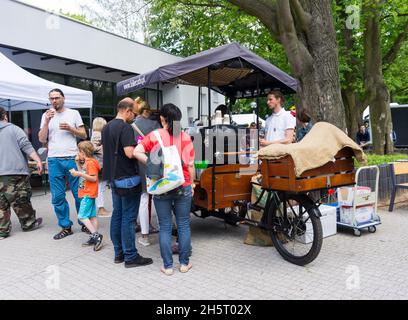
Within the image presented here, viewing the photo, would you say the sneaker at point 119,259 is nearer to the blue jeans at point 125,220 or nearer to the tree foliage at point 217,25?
the blue jeans at point 125,220

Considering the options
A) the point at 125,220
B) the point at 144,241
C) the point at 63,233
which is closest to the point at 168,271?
the point at 125,220

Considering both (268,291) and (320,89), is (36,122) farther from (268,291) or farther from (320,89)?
(268,291)

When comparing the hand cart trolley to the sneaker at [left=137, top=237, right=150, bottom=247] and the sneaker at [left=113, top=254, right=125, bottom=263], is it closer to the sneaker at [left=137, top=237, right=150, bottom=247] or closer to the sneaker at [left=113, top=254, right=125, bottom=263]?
the sneaker at [left=137, top=237, right=150, bottom=247]

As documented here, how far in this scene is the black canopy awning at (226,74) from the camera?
A: 4.93 m

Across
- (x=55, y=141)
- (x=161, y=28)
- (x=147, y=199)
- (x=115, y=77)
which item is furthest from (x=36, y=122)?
(x=161, y=28)

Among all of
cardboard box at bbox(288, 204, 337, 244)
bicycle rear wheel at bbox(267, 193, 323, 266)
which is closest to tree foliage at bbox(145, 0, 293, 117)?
cardboard box at bbox(288, 204, 337, 244)

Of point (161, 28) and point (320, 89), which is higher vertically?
point (161, 28)

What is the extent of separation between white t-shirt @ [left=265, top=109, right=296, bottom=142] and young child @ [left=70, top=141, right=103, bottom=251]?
8.06ft

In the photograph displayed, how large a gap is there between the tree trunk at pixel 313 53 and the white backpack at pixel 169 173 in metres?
3.93

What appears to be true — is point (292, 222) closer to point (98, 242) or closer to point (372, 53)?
point (98, 242)

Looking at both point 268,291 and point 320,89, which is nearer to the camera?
point 268,291

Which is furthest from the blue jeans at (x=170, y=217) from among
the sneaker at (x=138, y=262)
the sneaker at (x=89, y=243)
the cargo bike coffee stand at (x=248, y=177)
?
the sneaker at (x=89, y=243)

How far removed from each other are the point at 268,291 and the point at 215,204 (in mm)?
1590

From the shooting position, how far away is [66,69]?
44.7 feet
